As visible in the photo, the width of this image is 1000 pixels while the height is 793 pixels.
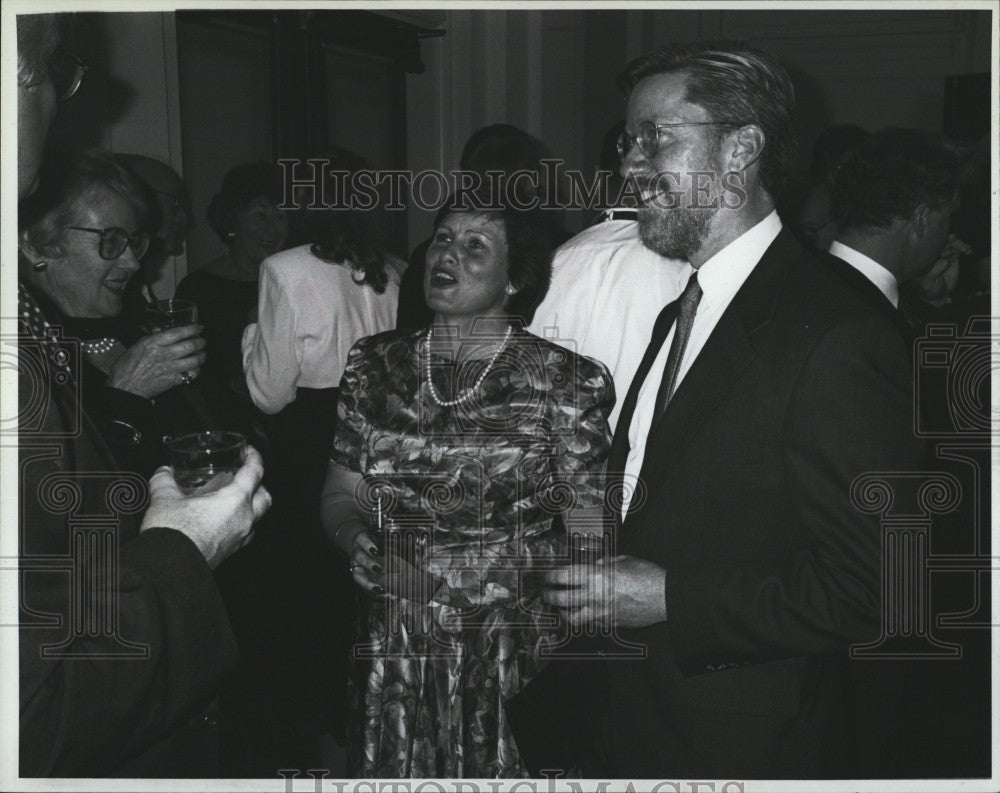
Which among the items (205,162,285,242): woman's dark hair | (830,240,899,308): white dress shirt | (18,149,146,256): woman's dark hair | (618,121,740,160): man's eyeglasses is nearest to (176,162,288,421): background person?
(205,162,285,242): woman's dark hair

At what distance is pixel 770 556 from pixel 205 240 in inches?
58.6

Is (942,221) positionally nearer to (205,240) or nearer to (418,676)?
(418,676)

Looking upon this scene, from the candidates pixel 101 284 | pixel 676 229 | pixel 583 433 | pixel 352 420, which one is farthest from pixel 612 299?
pixel 101 284

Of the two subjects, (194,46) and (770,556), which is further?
(194,46)

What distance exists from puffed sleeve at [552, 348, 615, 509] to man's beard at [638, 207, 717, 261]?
0.33 metres

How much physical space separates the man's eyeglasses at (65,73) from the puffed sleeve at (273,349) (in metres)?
→ 0.73

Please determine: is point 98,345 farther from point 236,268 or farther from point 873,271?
point 873,271

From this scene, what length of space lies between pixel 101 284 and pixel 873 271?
4.68ft

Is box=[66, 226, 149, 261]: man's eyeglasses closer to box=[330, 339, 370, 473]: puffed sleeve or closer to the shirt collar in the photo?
box=[330, 339, 370, 473]: puffed sleeve

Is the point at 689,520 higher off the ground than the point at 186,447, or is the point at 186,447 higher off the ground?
the point at 186,447

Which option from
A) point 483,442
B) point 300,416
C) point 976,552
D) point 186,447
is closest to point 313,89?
point 300,416

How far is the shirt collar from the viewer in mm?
1222

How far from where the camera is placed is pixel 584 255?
5.94 feet

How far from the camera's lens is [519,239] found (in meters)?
1.63
